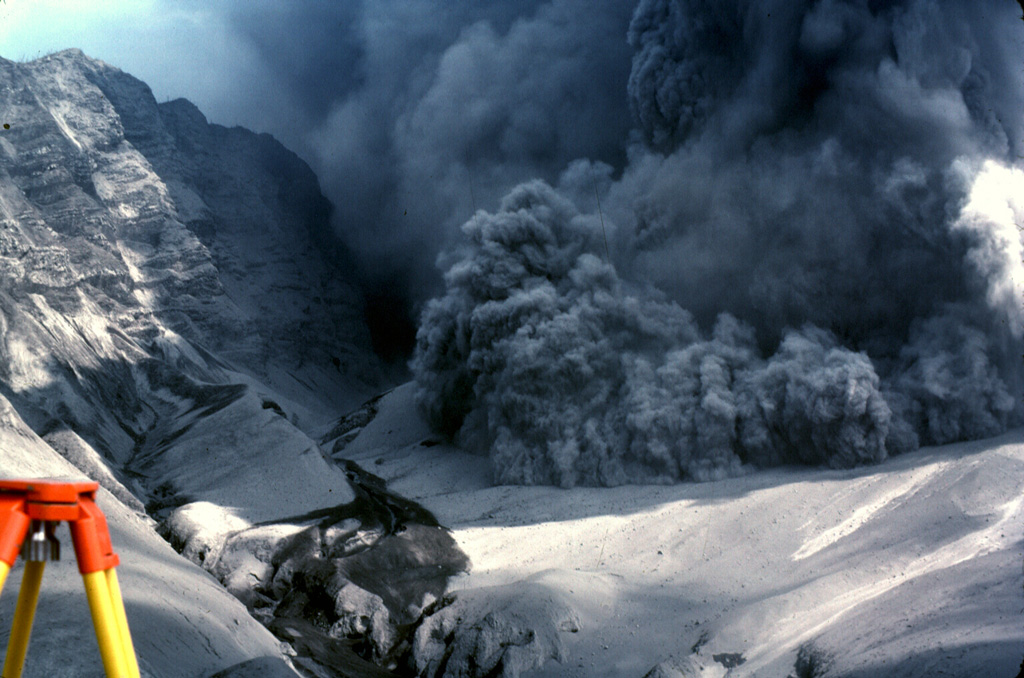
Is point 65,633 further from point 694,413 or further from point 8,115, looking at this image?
point 8,115

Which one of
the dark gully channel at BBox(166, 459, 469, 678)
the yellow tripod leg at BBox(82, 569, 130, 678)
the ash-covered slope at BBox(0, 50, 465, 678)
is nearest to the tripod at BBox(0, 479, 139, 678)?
the yellow tripod leg at BBox(82, 569, 130, 678)

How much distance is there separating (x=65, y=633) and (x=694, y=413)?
31.7 meters

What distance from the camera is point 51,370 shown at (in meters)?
42.1

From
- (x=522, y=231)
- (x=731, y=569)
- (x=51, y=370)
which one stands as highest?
(x=522, y=231)

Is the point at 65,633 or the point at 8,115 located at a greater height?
the point at 8,115

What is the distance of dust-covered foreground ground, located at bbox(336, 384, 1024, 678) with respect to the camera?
48.2 ft

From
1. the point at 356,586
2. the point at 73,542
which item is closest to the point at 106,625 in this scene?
the point at 73,542

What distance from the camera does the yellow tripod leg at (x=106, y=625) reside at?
126 inches

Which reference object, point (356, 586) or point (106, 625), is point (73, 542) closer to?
point (106, 625)

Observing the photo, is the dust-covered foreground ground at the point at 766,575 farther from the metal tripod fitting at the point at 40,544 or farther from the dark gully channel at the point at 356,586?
the metal tripod fitting at the point at 40,544

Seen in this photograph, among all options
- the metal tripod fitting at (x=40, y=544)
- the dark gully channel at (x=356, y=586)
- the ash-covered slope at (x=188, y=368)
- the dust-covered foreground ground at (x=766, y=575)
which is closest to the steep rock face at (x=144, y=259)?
the ash-covered slope at (x=188, y=368)

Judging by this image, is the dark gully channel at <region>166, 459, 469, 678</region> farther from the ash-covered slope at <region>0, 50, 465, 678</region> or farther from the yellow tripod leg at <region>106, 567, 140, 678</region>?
the yellow tripod leg at <region>106, 567, 140, 678</region>

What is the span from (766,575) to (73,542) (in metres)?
23.5

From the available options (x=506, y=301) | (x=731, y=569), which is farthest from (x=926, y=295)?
(x=506, y=301)
